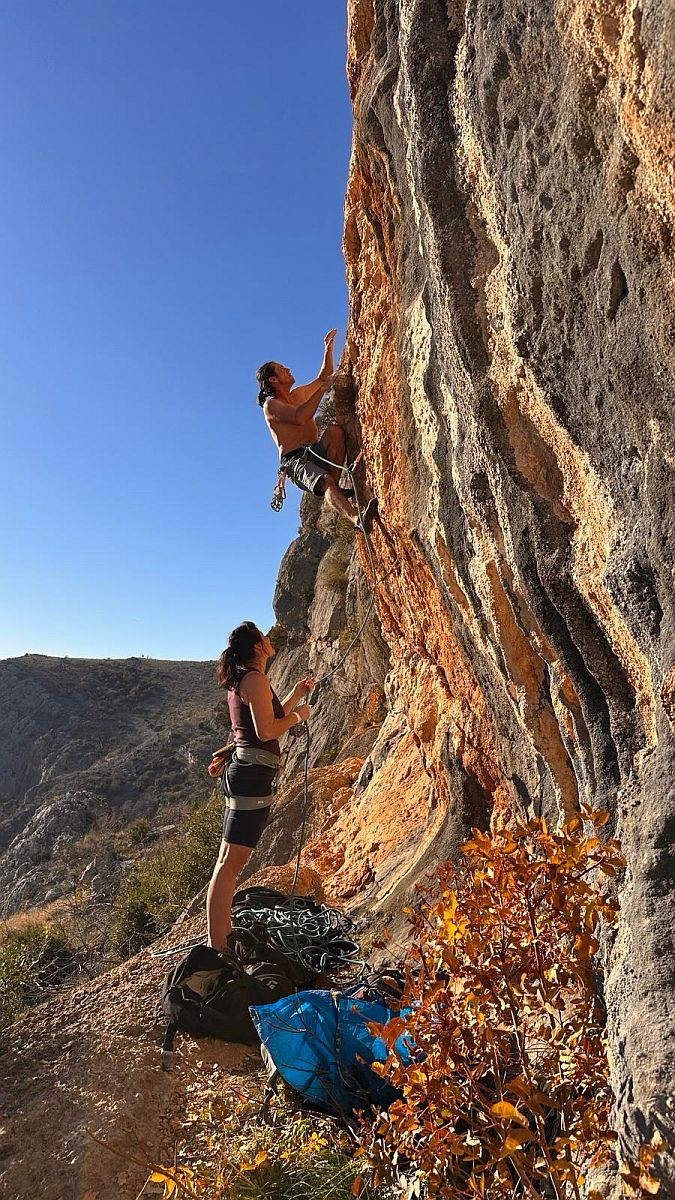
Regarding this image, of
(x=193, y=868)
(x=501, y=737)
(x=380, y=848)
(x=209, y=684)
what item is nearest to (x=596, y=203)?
(x=501, y=737)

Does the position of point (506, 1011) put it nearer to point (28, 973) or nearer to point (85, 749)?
point (28, 973)

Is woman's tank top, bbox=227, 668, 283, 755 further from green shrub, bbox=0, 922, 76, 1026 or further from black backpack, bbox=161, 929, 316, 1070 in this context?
green shrub, bbox=0, 922, 76, 1026

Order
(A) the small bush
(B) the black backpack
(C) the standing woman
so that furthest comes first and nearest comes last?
(C) the standing woman
(B) the black backpack
(A) the small bush

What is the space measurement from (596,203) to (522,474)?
37.1 inches

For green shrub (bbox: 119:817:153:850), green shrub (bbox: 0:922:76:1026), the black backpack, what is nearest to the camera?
the black backpack

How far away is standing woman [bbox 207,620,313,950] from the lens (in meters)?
4.45

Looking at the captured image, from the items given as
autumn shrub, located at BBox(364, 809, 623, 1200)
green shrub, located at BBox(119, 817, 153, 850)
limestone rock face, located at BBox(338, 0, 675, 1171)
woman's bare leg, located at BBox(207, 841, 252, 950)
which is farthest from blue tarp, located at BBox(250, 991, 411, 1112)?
green shrub, located at BBox(119, 817, 153, 850)

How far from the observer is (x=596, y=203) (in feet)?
6.45

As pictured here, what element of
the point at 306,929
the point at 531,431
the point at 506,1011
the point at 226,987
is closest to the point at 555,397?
the point at 531,431

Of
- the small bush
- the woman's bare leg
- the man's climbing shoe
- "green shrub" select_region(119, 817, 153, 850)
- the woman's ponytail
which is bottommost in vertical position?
"green shrub" select_region(119, 817, 153, 850)

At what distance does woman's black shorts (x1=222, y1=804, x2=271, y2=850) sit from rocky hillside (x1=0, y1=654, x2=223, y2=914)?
58.8ft

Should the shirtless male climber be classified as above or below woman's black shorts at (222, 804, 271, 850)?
above

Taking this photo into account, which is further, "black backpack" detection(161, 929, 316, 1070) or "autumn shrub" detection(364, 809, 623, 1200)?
"black backpack" detection(161, 929, 316, 1070)

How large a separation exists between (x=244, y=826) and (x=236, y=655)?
113cm
